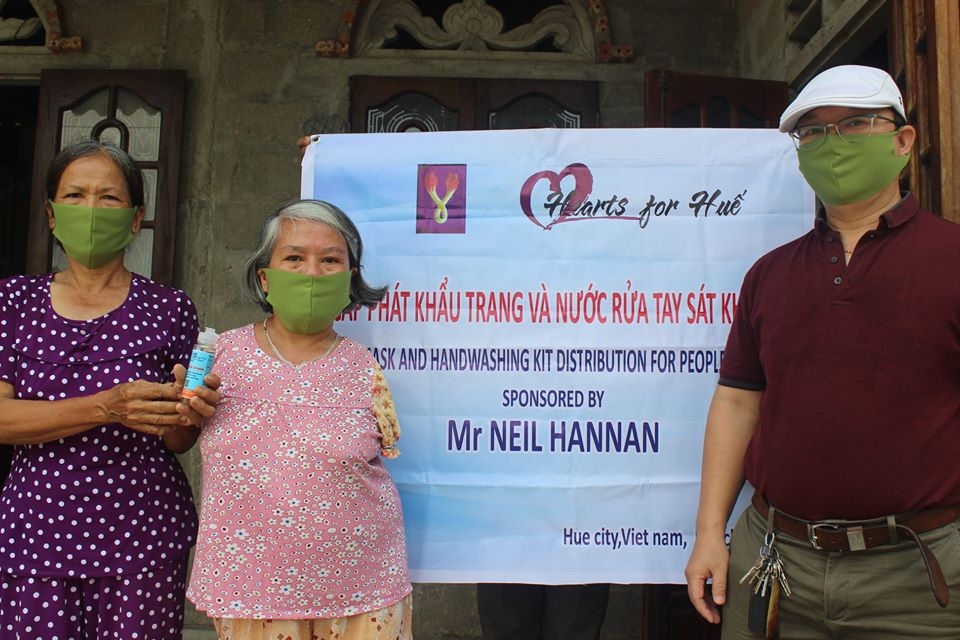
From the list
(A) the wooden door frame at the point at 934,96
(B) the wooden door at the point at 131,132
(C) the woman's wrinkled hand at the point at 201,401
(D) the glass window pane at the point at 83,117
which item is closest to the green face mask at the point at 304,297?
(C) the woman's wrinkled hand at the point at 201,401

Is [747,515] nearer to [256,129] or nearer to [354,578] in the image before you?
[354,578]

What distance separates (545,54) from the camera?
419cm

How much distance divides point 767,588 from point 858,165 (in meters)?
0.90

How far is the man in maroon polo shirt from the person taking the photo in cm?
156

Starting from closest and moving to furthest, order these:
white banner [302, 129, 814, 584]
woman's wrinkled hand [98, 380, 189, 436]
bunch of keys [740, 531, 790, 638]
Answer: bunch of keys [740, 531, 790, 638]
woman's wrinkled hand [98, 380, 189, 436]
white banner [302, 129, 814, 584]

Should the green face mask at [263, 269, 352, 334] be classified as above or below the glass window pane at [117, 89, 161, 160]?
below

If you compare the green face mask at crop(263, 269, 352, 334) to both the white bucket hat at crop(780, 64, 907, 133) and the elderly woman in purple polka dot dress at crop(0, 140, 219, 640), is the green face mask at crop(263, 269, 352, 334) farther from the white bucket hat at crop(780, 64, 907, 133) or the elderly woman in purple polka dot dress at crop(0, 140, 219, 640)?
the white bucket hat at crop(780, 64, 907, 133)

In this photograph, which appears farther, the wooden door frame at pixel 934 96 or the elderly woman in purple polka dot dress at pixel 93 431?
the wooden door frame at pixel 934 96

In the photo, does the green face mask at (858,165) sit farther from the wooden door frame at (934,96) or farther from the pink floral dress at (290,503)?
the pink floral dress at (290,503)

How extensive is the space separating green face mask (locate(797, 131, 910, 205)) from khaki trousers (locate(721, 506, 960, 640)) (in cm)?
70

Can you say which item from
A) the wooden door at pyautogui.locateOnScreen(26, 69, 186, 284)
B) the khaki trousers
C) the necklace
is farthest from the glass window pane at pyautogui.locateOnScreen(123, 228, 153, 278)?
the khaki trousers

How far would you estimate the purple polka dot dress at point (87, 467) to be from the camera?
1835 millimetres

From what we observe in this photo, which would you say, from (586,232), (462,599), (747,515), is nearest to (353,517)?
(747,515)

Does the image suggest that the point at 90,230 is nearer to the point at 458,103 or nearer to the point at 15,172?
the point at 458,103
